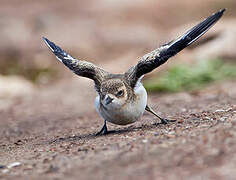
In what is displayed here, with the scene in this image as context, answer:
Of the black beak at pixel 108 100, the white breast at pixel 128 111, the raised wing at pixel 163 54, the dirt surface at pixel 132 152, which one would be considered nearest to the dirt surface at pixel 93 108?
the dirt surface at pixel 132 152

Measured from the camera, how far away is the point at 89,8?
23781mm

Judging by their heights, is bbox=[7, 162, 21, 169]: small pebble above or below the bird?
below

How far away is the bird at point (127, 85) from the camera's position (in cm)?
724

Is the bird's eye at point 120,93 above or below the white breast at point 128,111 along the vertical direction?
above

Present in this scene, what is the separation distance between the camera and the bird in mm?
7242

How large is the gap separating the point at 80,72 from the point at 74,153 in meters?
2.03

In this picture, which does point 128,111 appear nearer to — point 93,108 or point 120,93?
point 120,93

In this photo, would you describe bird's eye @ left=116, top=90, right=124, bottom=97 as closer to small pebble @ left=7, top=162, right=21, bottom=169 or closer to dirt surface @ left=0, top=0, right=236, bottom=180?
dirt surface @ left=0, top=0, right=236, bottom=180

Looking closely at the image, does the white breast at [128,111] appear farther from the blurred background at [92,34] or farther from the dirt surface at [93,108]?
the blurred background at [92,34]

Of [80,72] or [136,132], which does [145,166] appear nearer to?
[136,132]

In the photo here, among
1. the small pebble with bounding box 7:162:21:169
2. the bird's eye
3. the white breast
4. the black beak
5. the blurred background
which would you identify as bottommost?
the small pebble with bounding box 7:162:21:169

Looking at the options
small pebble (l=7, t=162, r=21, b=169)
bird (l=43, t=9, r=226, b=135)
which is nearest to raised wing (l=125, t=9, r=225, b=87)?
bird (l=43, t=9, r=226, b=135)

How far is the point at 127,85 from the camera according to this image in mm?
7566

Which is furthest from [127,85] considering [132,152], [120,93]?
[132,152]
